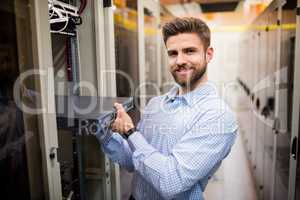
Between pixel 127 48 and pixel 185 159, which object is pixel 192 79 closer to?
pixel 185 159

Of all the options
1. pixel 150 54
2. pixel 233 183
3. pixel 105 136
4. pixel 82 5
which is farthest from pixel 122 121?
pixel 233 183

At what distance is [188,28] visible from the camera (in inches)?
49.9

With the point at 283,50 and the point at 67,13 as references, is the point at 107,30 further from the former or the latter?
the point at 283,50

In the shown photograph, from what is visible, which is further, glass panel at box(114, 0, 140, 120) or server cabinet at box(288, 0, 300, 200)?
glass panel at box(114, 0, 140, 120)

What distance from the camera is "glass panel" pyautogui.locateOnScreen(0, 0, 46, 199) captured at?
0.90 metres

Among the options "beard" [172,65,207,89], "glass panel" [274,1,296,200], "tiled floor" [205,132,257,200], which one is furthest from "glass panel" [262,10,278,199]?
"beard" [172,65,207,89]

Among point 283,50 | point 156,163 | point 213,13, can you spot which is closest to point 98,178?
point 156,163

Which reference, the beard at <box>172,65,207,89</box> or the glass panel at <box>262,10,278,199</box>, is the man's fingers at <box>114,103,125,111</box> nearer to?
the beard at <box>172,65,207,89</box>

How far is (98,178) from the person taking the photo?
1.58 metres

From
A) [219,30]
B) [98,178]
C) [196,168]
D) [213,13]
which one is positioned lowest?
[98,178]

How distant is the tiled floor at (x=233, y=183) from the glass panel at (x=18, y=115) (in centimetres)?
244

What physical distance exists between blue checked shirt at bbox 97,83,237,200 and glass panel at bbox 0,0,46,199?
0.42 m

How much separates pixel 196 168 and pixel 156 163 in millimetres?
168

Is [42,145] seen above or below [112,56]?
below
